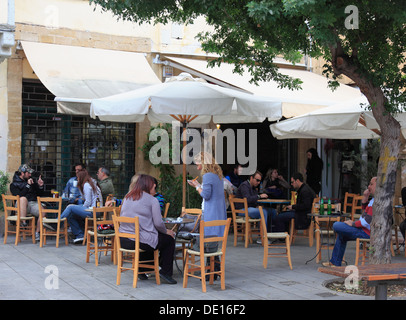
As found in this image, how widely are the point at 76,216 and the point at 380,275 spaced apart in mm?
6846

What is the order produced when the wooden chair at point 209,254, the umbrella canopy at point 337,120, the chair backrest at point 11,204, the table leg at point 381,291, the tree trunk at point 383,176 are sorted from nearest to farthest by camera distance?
the table leg at point 381,291 < the wooden chair at point 209,254 < the tree trunk at point 383,176 < the umbrella canopy at point 337,120 < the chair backrest at point 11,204

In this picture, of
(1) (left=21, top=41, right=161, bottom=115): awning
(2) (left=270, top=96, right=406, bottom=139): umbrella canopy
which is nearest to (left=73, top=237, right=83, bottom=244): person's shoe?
(1) (left=21, top=41, right=161, bottom=115): awning

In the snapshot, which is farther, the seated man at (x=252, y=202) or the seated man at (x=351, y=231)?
the seated man at (x=252, y=202)

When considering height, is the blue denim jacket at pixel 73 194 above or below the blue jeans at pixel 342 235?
above

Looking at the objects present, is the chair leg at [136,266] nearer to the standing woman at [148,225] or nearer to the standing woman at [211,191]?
the standing woman at [148,225]

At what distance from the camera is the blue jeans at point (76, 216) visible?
10.9m

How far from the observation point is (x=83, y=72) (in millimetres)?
12742

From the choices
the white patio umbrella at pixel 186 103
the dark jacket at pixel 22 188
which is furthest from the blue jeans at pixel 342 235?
the dark jacket at pixel 22 188

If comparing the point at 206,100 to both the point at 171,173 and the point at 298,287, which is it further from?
the point at 171,173

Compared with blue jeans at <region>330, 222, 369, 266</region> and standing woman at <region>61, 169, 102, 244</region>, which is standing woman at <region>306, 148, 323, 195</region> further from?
blue jeans at <region>330, 222, 369, 266</region>

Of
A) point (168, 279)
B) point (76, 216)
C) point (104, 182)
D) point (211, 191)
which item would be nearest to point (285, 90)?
point (104, 182)

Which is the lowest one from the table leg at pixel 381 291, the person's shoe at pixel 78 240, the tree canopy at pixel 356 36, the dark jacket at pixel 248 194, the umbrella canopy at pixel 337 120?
the person's shoe at pixel 78 240

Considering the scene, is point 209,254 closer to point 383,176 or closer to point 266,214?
point 383,176

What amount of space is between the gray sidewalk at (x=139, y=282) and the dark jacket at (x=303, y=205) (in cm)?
53
